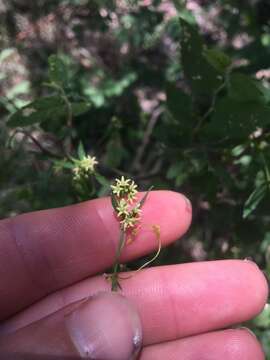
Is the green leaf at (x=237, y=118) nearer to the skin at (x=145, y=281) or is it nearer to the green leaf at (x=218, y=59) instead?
the green leaf at (x=218, y=59)

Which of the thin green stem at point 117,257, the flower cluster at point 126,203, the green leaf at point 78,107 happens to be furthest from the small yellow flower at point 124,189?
the green leaf at point 78,107

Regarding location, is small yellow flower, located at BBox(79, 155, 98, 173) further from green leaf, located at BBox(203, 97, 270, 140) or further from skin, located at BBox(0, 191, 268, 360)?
green leaf, located at BBox(203, 97, 270, 140)

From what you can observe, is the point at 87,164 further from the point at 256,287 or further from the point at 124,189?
the point at 256,287

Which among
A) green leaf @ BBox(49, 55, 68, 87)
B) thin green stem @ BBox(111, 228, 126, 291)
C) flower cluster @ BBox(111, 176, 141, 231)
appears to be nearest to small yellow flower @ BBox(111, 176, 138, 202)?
flower cluster @ BBox(111, 176, 141, 231)

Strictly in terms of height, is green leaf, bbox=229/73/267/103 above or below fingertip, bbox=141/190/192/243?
above

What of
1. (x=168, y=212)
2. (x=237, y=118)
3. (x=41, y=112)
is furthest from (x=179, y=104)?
(x=41, y=112)

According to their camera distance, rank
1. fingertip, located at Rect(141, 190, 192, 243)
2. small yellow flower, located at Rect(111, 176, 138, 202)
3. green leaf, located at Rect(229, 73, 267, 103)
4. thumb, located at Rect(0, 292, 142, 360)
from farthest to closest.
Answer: fingertip, located at Rect(141, 190, 192, 243), small yellow flower, located at Rect(111, 176, 138, 202), green leaf, located at Rect(229, 73, 267, 103), thumb, located at Rect(0, 292, 142, 360)
